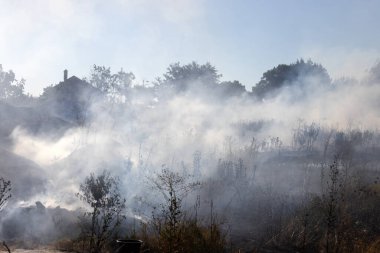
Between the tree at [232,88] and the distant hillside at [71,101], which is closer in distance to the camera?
the distant hillside at [71,101]

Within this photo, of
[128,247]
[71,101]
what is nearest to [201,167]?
[128,247]

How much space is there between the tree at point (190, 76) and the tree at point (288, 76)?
523 cm

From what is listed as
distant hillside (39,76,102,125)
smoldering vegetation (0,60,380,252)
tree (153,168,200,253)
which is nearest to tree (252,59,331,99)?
smoldering vegetation (0,60,380,252)

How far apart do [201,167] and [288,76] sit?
20748 mm

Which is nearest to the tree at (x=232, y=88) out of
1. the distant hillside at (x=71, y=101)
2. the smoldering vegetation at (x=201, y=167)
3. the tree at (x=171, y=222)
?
the smoldering vegetation at (x=201, y=167)

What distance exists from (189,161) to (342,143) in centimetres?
865

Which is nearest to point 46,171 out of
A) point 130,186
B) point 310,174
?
point 130,186

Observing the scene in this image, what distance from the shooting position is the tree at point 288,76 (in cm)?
3831

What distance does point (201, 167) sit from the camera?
67.8 feet

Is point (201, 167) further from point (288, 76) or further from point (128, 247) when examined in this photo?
point (288, 76)

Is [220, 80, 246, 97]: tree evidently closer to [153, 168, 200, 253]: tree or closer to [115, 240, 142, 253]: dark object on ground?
[153, 168, 200, 253]: tree

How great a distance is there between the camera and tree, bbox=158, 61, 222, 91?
139 ft

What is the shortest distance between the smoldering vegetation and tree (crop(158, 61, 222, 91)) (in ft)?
0.53

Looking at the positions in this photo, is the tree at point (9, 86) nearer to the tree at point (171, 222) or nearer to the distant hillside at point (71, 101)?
the distant hillside at point (71, 101)
